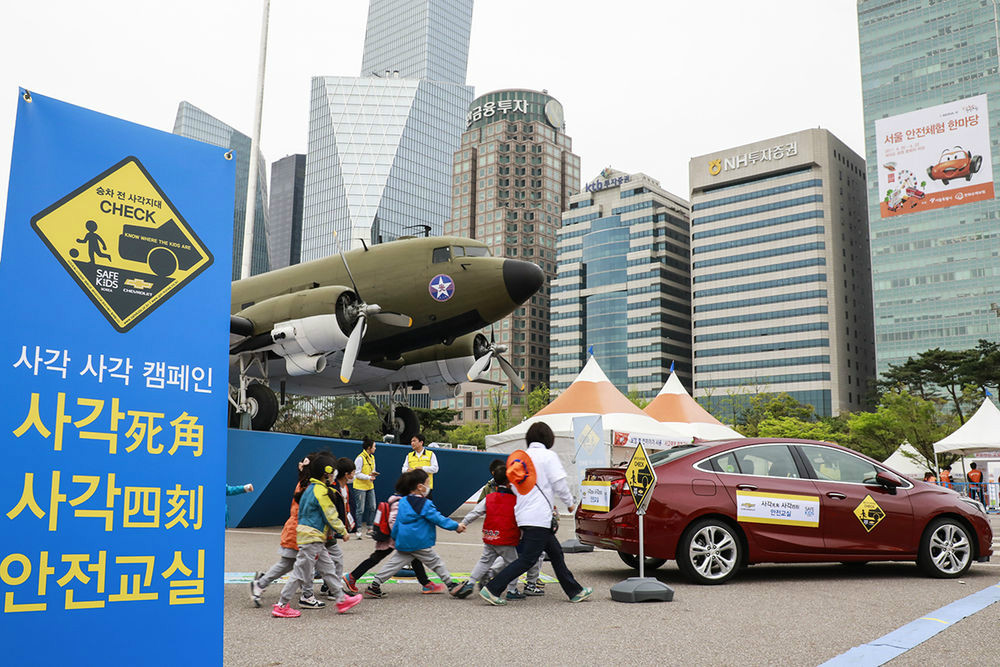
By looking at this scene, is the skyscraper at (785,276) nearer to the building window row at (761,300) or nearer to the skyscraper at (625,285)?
the building window row at (761,300)

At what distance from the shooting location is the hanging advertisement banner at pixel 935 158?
101000 mm

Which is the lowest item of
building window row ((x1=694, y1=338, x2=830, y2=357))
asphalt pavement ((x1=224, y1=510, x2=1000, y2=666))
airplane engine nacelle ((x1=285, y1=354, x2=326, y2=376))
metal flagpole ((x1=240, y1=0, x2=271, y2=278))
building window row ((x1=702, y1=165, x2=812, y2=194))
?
asphalt pavement ((x1=224, y1=510, x2=1000, y2=666))

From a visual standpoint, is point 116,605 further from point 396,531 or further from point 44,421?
point 396,531

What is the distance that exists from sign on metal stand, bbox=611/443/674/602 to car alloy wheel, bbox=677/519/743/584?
1.56ft

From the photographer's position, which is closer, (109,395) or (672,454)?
(109,395)

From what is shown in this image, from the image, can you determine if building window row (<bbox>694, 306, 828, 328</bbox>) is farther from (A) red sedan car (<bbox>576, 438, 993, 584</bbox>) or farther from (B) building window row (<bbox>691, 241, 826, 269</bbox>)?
(A) red sedan car (<bbox>576, 438, 993, 584</bbox>)

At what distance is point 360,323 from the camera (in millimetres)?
16781

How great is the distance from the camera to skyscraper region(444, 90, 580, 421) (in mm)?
135250

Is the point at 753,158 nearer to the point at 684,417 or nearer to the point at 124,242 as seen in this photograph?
the point at 684,417

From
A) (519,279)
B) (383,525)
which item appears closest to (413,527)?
(383,525)

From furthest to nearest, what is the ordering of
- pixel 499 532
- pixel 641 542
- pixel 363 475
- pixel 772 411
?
1. pixel 772 411
2. pixel 363 475
3. pixel 641 542
4. pixel 499 532

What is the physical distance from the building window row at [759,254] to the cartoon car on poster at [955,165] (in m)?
15.9

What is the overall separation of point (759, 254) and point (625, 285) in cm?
2004

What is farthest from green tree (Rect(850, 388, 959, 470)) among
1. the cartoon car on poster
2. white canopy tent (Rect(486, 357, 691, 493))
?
the cartoon car on poster
